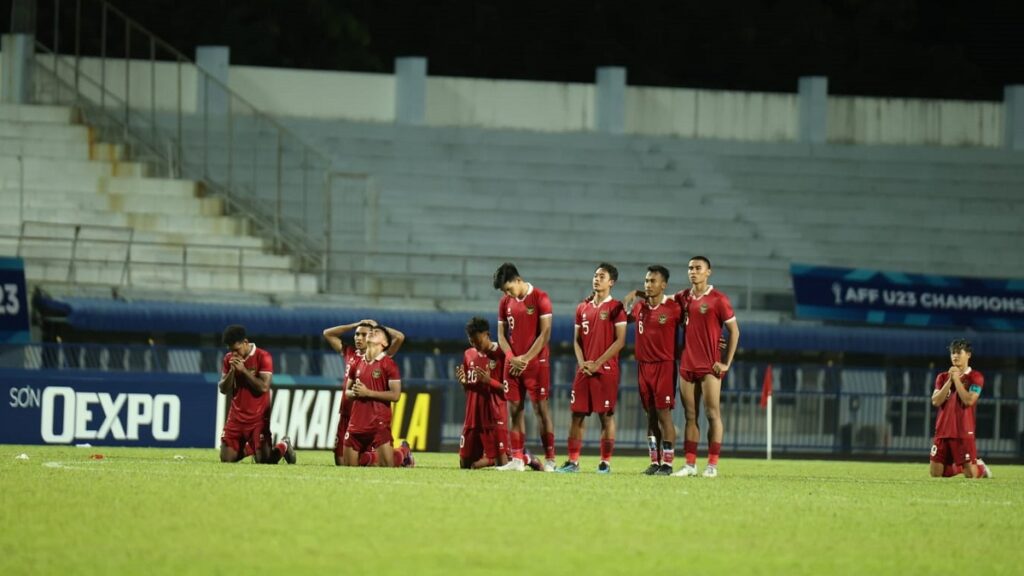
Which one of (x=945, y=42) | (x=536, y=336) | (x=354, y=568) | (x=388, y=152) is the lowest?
(x=354, y=568)

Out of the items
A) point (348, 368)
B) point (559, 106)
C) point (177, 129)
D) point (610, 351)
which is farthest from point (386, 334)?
point (559, 106)

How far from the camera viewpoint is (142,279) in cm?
3234

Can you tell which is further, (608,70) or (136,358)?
(608,70)

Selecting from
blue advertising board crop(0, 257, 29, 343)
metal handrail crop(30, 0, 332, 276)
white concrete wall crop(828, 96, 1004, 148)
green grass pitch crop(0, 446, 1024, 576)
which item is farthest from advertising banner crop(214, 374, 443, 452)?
white concrete wall crop(828, 96, 1004, 148)

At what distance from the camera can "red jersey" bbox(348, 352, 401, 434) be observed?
59.5 ft

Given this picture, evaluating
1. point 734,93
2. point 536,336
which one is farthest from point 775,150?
point 536,336

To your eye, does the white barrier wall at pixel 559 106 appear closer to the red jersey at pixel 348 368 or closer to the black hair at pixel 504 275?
the red jersey at pixel 348 368

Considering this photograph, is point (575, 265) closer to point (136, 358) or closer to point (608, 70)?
point (608, 70)

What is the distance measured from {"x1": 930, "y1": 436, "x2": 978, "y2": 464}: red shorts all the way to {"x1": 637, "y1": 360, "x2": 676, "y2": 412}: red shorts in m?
4.93

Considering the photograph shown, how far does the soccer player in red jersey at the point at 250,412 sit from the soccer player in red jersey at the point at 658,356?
12.4ft

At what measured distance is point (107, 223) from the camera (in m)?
33.3

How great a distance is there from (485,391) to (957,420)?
5.89 m

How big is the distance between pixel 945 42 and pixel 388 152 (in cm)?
2134

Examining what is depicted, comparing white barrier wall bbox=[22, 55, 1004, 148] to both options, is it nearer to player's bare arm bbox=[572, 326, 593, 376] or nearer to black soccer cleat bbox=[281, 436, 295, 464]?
black soccer cleat bbox=[281, 436, 295, 464]
